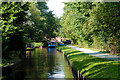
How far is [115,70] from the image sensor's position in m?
11.3

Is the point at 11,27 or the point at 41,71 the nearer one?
the point at 41,71

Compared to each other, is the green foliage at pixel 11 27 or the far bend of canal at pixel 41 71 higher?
the green foliage at pixel 11 27

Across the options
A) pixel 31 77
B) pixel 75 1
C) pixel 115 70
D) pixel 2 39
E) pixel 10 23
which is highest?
pixel 75 1

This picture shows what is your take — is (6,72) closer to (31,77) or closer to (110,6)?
(31,77)

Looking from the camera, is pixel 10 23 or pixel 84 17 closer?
pixel 10 23

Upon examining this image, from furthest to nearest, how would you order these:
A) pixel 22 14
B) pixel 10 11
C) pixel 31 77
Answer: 1. pixel 22 14
2. pixel 10 11
3. pixel 31 77

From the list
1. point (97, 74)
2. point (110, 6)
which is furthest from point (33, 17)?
point (97, 74)

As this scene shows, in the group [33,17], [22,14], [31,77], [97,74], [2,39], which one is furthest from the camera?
[33,17]

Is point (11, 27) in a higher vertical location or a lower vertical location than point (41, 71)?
higher

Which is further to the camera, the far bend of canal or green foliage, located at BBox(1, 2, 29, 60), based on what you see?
green foliage, located at BBox(1, 2, 29, 60)

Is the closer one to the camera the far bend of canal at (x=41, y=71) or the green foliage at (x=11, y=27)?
the far bend of canal at (x=41, y=71)

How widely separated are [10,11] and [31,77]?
806cm

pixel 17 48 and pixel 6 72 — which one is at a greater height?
pixel 17 48

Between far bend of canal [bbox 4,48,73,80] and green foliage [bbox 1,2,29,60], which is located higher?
green foliage [bbox 1,2,29,60]
